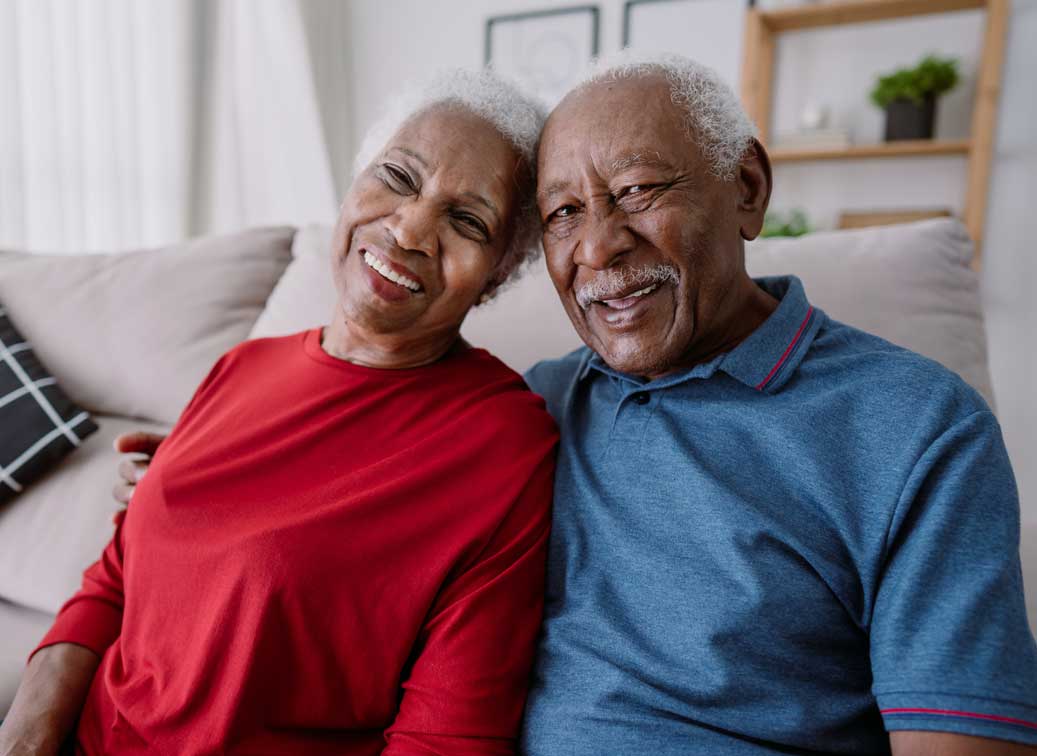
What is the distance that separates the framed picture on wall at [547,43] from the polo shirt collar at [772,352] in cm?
273

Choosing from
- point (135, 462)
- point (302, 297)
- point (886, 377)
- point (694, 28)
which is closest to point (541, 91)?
point (694, 28)

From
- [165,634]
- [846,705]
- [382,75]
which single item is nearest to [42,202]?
[382,75]

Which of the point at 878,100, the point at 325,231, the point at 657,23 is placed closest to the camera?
the point at 325,231

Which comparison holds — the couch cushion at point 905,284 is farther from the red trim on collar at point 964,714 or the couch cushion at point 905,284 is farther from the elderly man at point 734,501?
the red trim on collar at point 964,714

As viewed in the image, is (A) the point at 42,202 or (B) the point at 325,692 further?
(A) the point at 42,202

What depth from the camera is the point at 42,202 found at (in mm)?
2621

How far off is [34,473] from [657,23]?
2.93m

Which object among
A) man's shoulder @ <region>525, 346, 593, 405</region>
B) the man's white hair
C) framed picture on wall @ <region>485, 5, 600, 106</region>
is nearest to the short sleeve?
the man's white hair

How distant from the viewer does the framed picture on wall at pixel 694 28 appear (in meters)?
3.13

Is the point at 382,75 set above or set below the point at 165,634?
above

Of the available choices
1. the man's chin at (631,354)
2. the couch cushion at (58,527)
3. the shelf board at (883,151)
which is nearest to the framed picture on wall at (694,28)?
the shelf board at (883,151)

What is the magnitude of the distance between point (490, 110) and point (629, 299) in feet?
1.14

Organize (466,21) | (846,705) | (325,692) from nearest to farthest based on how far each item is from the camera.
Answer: (846,705), (325,692), (466,21)

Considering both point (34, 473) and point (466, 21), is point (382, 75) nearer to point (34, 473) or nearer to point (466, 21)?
point (466, 21)
